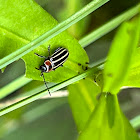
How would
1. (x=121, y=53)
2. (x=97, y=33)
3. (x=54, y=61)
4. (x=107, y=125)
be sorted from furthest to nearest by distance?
(x=97, y=33) → (x=54, y=61) → (x=107, y=125) → (x=121, y=53)

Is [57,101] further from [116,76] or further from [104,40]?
[116,76]

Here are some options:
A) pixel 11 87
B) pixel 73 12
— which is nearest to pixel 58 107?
pixel 11 87

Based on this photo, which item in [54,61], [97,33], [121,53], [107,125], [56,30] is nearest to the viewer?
[121,53]

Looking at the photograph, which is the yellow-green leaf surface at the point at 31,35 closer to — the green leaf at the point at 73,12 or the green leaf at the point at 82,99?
the green leaf at the point at 82,99

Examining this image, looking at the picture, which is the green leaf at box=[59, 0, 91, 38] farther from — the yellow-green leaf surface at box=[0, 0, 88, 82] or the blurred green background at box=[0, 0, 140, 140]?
the yellow-green leaf surface at box=[0, 0, 88, 82]

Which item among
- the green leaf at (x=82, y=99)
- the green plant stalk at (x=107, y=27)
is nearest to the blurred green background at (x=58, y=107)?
the green plant stalk at (x=107, y=27)

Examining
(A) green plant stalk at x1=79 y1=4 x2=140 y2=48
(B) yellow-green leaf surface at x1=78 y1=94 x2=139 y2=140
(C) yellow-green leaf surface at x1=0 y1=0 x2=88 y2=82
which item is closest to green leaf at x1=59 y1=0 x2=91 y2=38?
(A) green plant stalk at x1=79 y1=4 x2=140 y2=48

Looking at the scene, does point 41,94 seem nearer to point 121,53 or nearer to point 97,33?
point 121,53

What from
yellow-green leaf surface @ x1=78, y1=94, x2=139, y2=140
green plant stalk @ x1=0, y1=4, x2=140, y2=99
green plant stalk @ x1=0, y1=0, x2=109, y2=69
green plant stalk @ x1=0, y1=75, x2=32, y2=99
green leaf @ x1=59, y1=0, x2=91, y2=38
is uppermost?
green leaf @ x1=59, y1=0, x2=91, y2=38
